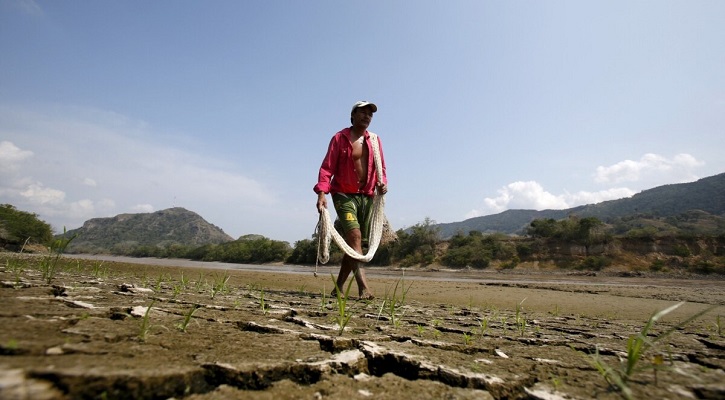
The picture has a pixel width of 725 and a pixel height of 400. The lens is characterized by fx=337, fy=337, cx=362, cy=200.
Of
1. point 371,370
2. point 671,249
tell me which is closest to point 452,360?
point 371,370

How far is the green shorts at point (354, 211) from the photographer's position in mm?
3451

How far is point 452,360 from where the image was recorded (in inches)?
46.6

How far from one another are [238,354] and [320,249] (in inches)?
85.7

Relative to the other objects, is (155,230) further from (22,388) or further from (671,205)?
(671,205)

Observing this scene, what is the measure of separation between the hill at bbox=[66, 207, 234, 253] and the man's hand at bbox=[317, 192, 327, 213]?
13164 cm

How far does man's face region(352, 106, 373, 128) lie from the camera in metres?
3.70

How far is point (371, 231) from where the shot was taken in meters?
3.70

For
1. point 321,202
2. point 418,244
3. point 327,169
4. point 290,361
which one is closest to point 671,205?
point 418,244

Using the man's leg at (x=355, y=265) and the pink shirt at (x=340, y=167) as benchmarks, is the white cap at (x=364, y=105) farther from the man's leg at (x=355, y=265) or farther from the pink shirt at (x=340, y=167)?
the man's leg at (x=355, y=265)

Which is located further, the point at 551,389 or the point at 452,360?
the point at 452,360

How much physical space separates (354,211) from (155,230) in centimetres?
16102

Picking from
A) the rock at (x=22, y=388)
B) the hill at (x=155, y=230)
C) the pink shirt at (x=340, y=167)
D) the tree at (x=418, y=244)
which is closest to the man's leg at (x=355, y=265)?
the pink shirt at (x=340, y=167)

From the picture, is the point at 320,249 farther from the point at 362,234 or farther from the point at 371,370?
the point at 371,370

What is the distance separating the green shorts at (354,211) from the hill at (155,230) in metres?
131
